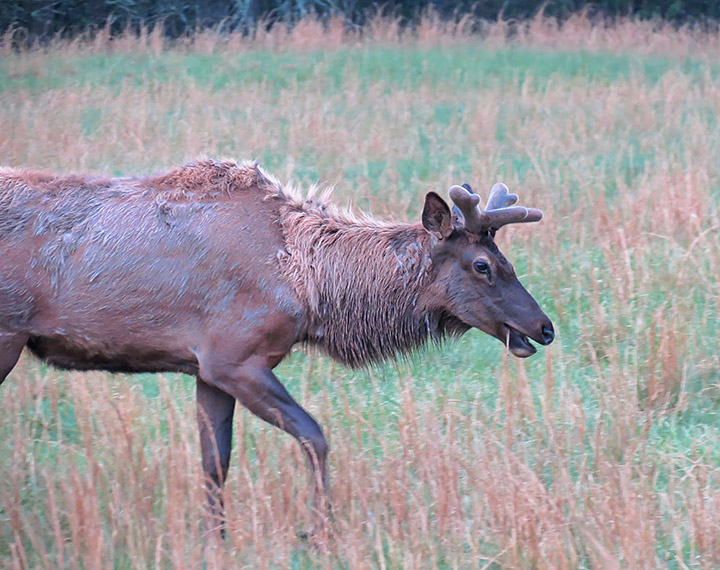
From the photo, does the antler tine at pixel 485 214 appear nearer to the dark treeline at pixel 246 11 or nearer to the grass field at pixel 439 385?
the grass field at pixel 439 385

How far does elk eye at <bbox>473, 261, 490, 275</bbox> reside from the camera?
16.2ft

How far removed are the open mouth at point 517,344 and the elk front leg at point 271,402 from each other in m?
1.10

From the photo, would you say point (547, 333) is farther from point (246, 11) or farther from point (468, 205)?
point (246, 11)

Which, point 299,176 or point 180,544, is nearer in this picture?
point 180,544

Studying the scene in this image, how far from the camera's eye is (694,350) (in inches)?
257

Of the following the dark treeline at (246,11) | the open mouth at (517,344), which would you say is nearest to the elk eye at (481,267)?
the open mouth at (517,344)

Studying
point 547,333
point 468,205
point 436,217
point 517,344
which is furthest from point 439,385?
point 468,205

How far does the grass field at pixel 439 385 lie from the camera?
437 centimetres

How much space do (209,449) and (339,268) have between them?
43.1 inches

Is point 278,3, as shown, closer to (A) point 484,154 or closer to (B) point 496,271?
(A) point 484,154

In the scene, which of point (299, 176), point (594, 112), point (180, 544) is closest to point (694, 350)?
point (180, 544)

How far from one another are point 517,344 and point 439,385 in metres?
1.43

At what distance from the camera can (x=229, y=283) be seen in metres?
4.71

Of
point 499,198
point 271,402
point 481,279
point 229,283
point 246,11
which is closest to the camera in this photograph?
point 271,402
